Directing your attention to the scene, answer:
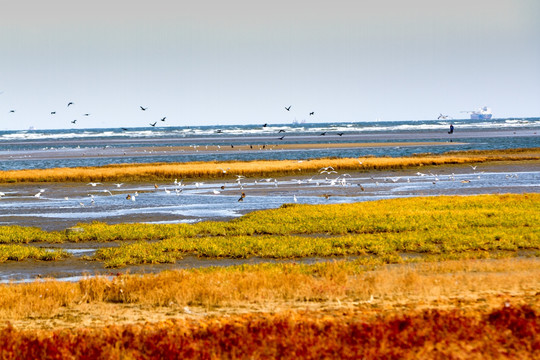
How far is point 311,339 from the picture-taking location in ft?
41.5

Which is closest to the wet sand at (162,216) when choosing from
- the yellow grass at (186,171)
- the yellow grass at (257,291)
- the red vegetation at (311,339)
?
the yellow grass at (257,291)

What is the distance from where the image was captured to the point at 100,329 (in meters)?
14.8

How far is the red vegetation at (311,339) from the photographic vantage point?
12117 mm

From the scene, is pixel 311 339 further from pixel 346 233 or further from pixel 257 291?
pixel 346 233

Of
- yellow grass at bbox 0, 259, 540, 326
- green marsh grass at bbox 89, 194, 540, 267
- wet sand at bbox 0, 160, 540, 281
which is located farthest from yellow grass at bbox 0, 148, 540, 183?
yellow grass at bbox 0, 259, 540, 326

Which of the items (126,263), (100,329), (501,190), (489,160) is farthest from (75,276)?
(489,160)

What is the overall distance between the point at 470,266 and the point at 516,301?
641 centimetres

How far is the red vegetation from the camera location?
12.1 meters

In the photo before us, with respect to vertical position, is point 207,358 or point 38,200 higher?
point 207,358

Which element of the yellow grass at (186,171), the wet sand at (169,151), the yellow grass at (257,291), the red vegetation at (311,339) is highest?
the red vegetation at (311,339)

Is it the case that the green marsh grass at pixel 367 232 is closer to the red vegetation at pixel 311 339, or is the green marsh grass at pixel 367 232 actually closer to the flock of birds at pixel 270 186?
the red vegetation at pixel 311 339

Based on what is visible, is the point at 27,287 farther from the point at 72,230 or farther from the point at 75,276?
the point at 72,230

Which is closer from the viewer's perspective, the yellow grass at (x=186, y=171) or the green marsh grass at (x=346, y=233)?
the green marsh grass at (x=346, y=233)

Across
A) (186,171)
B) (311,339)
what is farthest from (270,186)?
(311,339)
